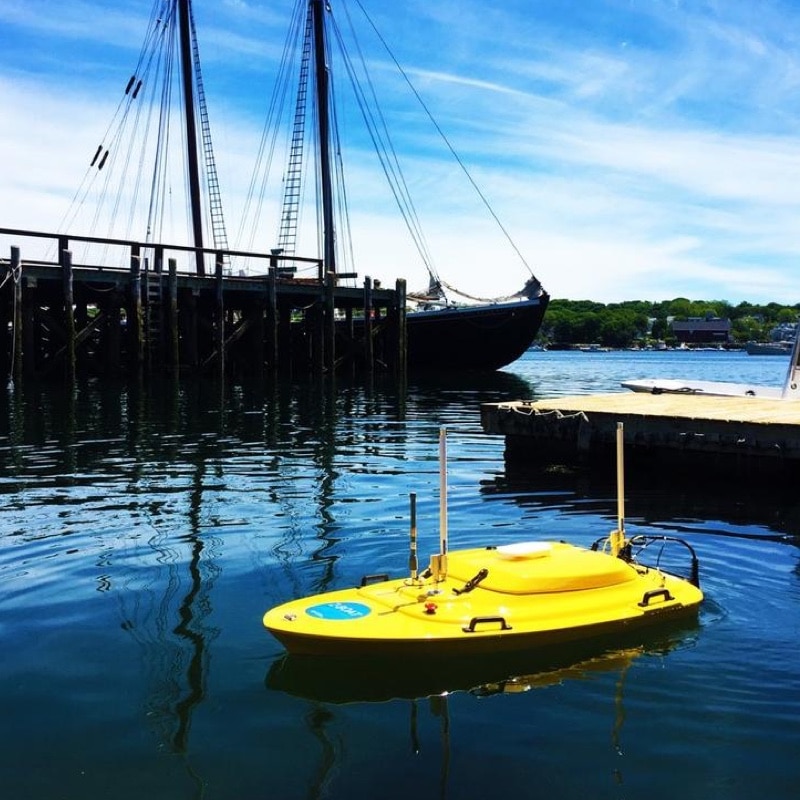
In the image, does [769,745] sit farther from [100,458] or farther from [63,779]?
[100,458]

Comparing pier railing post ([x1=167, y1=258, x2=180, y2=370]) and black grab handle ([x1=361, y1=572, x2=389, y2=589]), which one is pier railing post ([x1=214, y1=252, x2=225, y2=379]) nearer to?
pier railing post ([x1=167, y1=258, x2=180, y2=370])

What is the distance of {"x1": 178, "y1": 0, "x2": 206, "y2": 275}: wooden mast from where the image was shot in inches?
1793

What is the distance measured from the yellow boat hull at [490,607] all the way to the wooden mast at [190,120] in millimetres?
40312

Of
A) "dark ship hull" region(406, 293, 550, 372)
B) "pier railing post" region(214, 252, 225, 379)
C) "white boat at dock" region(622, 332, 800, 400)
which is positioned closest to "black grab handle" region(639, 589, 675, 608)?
"white boat at dock" region(622, 332, 800, 400)

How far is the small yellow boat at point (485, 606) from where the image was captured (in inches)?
260

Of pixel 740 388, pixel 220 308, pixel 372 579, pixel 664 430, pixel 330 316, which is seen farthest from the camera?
pixel 330 316

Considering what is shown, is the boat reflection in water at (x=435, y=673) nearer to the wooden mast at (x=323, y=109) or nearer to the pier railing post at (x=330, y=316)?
the pier railing post at (x=330, y=316)

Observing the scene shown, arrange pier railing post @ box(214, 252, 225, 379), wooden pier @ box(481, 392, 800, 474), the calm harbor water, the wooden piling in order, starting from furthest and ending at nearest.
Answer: pier railing post @ box(214, 252, 225, 379), the wooden piling, wooden pier @ box(481, 392, 800, 474), the calm harbor water

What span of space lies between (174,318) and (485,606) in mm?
32046

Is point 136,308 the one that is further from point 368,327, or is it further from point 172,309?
point 368,327

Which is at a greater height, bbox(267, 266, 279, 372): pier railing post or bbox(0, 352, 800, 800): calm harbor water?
bbox(267, 266, 279, 372): pier railing post

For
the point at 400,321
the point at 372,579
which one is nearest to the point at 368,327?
the point at 400,321

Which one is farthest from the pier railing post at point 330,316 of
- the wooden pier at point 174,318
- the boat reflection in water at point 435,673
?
the boat reflection in water at point 435,673

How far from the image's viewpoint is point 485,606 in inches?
276
